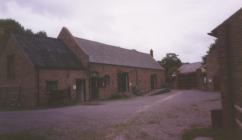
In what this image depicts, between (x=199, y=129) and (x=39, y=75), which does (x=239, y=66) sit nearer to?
(x=199, y=129)

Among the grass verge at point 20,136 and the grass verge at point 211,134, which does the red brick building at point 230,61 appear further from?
the grass verge at point 20,136

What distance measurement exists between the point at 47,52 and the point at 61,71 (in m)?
2.50

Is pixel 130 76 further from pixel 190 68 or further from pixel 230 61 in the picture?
pixel 230 61

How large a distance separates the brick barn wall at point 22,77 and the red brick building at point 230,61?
59.6 ft

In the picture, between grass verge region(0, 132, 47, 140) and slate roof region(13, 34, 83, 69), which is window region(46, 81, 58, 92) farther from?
grass verge region(0, 132, 47, 140)

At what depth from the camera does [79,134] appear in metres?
11.5

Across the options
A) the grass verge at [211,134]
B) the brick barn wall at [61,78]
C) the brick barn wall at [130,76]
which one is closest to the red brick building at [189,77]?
the brick barn wall at [130,76]

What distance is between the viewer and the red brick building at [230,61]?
12062 millimetres

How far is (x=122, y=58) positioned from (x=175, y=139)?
106 ft

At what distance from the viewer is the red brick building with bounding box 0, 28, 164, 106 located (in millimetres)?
27156

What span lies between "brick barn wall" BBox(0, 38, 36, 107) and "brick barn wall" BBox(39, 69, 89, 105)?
746mm

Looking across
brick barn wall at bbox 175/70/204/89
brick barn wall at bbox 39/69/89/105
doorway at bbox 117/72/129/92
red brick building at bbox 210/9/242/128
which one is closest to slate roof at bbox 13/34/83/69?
brick barn wall at bbox 39/69/89/105

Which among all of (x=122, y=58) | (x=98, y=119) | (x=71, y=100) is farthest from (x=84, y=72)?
(x=98, y=119)

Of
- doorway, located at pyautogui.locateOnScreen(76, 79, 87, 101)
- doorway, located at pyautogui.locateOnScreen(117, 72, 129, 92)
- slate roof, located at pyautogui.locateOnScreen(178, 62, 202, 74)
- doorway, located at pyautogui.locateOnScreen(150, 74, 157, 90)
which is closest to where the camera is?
doorway, located at pyautogui.locateOnScreen(76, 79, 87, 101)
